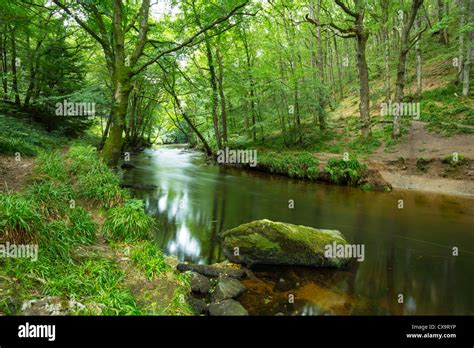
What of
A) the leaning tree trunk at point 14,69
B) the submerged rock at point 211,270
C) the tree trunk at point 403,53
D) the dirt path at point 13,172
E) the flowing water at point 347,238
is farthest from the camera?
the leaning tree trunk at point 14,69

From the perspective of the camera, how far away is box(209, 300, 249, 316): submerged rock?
424 cm

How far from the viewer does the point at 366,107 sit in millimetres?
16375

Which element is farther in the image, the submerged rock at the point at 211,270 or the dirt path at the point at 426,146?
the dirt path at the point at 426,146

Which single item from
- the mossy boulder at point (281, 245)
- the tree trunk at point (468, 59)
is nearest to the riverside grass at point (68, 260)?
the mossy boulder at point (281, 245)

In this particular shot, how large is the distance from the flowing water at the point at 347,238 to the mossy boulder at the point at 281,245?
0.23 metres

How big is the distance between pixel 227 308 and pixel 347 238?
4.53 metres

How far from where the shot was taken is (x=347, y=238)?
24.9 feet

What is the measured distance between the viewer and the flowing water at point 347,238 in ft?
16.0

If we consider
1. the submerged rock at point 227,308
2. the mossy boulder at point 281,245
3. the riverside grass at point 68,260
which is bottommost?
the submerged rock at point 227,308

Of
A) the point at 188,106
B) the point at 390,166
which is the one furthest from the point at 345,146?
the point at 188,106

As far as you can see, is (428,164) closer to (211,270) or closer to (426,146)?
(426,146)

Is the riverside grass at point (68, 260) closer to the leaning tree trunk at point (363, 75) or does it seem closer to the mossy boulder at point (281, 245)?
the mossy boulder at point (281, 245)

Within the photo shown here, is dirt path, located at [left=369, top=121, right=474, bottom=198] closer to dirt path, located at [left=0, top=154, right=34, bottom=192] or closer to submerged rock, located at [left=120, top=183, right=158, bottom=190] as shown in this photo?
submerged rock, located at [left=120, top=183, right=158, bottom=190]
